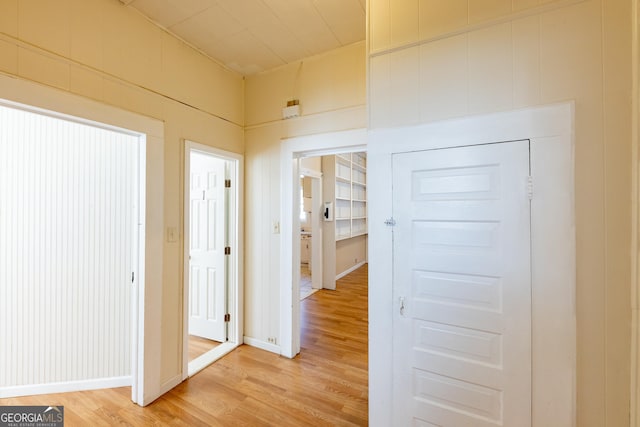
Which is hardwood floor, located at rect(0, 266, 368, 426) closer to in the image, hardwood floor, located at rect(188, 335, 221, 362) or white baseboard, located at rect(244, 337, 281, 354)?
white baseboard, located at rect(244, 337, 281, 354)

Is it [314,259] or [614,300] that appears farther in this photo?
[314,259]

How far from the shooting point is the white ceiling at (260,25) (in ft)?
6.17

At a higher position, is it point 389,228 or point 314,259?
point 389,228

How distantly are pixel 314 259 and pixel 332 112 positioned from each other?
10.5 ft

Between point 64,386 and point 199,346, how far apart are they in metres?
1.07

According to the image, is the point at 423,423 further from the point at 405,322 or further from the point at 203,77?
the point at 203,77

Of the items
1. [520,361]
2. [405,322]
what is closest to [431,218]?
[405,322]

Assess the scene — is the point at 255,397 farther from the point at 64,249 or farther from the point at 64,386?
the point at 64,249

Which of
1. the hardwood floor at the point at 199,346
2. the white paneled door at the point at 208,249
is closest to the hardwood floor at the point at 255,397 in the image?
the hardwood floor at the point at 199,346

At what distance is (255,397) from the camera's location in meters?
2.04

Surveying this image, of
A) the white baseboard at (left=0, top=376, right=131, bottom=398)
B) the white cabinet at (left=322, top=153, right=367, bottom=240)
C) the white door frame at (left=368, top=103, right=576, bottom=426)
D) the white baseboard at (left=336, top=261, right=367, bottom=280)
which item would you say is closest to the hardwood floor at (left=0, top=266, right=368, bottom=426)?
the white baseboard at (left=0, top=376, right=131, bottom=398)

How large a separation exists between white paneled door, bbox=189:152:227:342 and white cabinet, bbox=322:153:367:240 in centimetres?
259

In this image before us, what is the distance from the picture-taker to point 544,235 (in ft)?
3.66

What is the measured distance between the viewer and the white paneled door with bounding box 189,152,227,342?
2.90 meters
